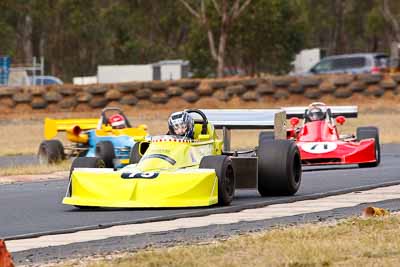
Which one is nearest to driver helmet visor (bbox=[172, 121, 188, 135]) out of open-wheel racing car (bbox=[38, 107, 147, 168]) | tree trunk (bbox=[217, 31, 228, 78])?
open-wheel racing car (bbox=[38, 107, 147, 168])

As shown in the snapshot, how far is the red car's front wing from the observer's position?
22391mm

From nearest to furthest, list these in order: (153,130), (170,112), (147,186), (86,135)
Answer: (147,186) → (86,135) → (153,130) → (170,112)

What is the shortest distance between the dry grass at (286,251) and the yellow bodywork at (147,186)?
2.61m

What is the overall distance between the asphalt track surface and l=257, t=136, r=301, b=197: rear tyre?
0.56 ft

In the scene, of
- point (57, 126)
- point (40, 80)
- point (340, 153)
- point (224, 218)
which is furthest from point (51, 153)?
point (40, 80)

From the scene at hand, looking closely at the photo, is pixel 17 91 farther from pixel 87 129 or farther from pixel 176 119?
pixel 176 119

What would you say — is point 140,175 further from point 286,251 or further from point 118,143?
point 118,143

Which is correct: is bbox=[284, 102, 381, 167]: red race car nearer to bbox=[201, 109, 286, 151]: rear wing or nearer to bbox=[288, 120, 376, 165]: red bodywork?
bbox=[288, 120, 376, 165]: red bodywork

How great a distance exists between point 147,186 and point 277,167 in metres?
2.06

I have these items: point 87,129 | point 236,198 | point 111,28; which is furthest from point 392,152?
point 111,28

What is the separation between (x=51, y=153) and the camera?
1019 inches

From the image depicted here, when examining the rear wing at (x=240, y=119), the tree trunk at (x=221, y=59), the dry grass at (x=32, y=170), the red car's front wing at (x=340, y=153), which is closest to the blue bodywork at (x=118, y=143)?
the dry grass at (x=32, y=170)

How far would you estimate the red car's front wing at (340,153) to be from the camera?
73.5 ft

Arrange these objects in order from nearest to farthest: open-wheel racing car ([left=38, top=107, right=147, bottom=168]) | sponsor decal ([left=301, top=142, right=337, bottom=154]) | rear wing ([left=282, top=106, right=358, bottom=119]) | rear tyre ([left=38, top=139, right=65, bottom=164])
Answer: sponsor decal ([left=301, top=142, right=337, bottom=154]), rear wing ([left=282, top=106, right=358, bottom=119]), open-wheel racing car ([left=38, top=107, right=147, bottom=168]), rear tyre ([left=38, top=139, right=65, bottom=164])
